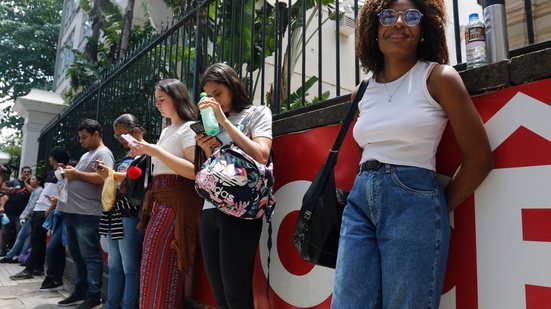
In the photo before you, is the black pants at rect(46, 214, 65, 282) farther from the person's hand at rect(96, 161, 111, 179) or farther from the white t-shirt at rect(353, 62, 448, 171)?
the white t-shirt at rect(353, 62, 448, 171)

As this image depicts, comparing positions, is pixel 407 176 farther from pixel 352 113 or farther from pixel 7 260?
pixel 7 260

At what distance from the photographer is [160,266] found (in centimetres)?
281

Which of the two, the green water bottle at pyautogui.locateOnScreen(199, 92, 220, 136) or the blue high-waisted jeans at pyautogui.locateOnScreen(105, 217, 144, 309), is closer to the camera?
the green water bottle at pyautogui.locateOnScreen(199, 92, 220, 136)

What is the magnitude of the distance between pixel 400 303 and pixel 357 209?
14.2 inches

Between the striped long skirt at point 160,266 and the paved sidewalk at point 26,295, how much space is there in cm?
231

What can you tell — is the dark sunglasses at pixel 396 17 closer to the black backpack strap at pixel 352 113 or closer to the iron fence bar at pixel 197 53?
the black backpack strap at pixel 352 113

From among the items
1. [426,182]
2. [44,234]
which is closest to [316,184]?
[426,182]

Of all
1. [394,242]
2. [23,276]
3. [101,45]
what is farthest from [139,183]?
[101,45]

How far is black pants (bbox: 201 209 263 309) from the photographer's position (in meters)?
2.20

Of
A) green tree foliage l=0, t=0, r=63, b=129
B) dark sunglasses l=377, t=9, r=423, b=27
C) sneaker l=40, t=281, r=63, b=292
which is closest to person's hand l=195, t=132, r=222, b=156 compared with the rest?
dark sunglasses l=377, t=9, r=423, b=27

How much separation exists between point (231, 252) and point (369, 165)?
0.96 meters

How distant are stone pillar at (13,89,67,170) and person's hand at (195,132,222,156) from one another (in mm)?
8920

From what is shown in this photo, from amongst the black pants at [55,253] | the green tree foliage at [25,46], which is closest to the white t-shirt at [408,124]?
the black pants at [55,253]

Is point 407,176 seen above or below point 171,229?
above
